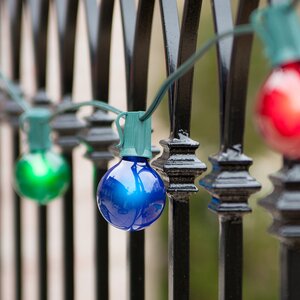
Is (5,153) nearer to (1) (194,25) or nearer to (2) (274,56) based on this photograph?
(1) (194,25)

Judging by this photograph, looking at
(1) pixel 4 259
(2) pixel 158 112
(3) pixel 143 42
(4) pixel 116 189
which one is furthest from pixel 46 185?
(2) pixel 158 112

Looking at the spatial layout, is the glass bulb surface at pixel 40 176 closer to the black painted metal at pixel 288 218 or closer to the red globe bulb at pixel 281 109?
the black painted metal at pixel 288 218

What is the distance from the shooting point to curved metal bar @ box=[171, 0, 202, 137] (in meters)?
0.99

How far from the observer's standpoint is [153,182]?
0.90 m

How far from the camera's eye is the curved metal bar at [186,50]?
991 mm

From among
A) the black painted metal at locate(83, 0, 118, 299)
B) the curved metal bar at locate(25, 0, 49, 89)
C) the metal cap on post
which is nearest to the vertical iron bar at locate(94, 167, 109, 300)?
the black painted metal at locate(83, 0, 118, 299)

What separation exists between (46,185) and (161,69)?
2887 mm

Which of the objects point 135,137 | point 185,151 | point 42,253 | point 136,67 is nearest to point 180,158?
point 185,151

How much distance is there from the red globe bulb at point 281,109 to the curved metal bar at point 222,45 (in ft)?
1.15

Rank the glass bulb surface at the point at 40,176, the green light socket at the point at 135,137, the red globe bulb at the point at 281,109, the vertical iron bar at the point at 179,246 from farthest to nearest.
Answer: the glass bulb surface at the point at 40,176 < the vertical iron bar at the point at 179,246 < the green light socket at the point at 135,137 < the red globe bulb at the point at 281,109

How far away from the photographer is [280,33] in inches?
24.0

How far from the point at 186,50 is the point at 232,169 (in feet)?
0.62

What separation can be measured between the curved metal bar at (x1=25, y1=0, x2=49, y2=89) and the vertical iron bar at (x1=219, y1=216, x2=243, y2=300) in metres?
0.89

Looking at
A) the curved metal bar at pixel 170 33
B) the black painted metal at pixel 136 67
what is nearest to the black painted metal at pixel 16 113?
the black painted metal at pixel 136 67
